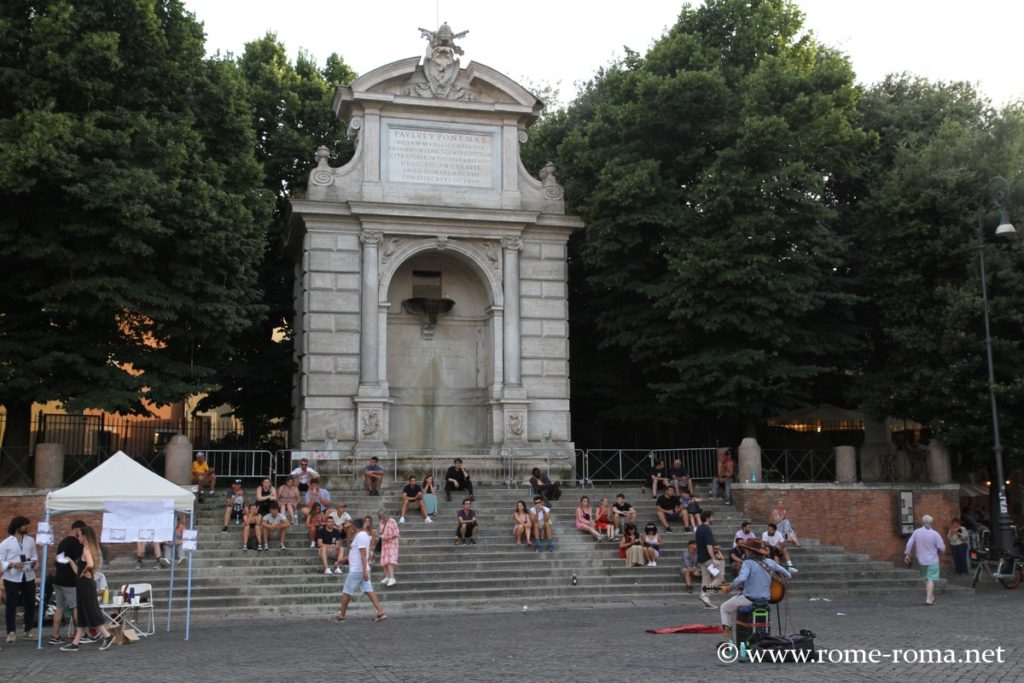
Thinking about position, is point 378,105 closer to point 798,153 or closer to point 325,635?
point 798,153

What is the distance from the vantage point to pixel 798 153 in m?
30.7

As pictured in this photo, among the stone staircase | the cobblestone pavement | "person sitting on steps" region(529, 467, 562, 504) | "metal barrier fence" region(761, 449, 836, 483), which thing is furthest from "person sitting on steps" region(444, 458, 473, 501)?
"metal barrier fence" region(761, 449, 836, 483)

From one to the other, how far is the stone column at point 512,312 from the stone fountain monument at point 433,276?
4cm

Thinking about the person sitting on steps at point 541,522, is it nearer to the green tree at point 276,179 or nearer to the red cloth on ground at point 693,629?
the red cloth on ground at point 693,629

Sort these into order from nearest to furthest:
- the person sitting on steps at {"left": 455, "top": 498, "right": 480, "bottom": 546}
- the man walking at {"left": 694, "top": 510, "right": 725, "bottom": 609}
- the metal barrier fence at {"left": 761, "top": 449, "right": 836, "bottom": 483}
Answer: the man walking at {"left": 694, "top": 510, "right": 725, "bottom": 609}, the person sitting on steps at {"left": 455, "top": 498, "right": 480, "bottom": 546}, the metal barrier fence at {"left": 761, "top": 449, "right": 836, "bottom": 483}

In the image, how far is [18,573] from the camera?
17.0 m

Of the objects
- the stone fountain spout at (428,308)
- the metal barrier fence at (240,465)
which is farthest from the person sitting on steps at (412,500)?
the stone fountain spout at (428,308)

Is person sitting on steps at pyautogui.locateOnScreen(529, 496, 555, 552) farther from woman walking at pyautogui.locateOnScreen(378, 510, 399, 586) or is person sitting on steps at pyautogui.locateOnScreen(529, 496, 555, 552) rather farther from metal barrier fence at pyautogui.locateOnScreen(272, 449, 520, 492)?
metal barrier fence at pyautogui.locateOnScreen(272, 449, 520, 492)

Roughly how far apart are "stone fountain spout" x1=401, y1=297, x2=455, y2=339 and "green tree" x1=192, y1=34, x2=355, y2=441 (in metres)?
4.65

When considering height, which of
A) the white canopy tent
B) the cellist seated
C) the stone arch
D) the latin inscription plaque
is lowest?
the cellist seated

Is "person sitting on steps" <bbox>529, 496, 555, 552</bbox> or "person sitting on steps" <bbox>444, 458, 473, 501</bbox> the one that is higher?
"person sitting on steps" <bbox>444, 458, 473, 501</bbox>

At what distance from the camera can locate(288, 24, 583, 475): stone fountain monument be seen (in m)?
29.7

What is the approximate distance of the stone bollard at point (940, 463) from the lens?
94.4 feet

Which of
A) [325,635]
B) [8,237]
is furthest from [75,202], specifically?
[325,635]
